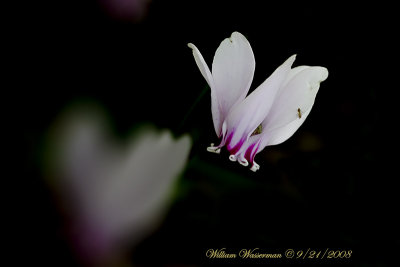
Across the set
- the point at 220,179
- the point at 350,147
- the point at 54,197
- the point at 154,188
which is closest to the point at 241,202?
the point at 220,179

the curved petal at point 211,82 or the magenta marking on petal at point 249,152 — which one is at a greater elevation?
the curved petal at point 211,82

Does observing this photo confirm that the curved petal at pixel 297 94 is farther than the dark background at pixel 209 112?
No

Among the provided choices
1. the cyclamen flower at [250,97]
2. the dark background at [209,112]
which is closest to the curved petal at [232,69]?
the cyclamen flower at [250,97]

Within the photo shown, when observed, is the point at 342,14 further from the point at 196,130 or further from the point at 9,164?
the point at 9,164

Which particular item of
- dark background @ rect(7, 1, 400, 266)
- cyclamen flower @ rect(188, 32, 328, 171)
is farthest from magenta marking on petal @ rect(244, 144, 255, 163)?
dark background @ rect(7, 1, 400, 266)

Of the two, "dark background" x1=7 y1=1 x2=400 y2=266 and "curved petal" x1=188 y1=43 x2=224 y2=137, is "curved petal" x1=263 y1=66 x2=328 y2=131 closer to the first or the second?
"curved petal" x1=188 y1=43 x2=224 y2=137

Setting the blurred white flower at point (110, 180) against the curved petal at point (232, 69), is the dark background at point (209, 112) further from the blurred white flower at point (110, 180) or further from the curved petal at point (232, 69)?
the curved petal at point (232, 69)

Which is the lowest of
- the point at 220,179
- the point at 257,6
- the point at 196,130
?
the point at 220,179
